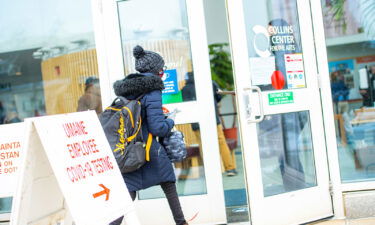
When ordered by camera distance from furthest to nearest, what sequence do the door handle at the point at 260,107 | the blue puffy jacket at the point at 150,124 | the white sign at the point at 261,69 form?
1. the white sign at the point at 261,69
2. the door handle at the point at 260,107
3. the blue puffy jacket at the point at 150,124

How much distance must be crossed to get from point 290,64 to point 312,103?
1.27 ft

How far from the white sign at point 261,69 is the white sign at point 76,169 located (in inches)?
59.9

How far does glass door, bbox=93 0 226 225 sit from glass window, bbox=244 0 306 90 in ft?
1.71

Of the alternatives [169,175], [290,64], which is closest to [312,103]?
[290,64]

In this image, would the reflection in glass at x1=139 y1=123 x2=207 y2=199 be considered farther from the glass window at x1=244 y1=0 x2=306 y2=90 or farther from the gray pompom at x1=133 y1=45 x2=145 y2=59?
the gray pompom at x1=133 y1=45 x2=145 y2=59

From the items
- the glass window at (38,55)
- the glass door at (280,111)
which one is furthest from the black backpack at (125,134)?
the glass window at (38,55)

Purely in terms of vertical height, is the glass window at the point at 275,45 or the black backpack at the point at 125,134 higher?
the glass window at the point at 275,45

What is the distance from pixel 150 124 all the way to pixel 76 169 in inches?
35.1

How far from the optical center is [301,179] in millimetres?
4750

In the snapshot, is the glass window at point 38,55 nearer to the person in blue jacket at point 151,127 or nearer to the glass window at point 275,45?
the person in blue jacket at point 151,127

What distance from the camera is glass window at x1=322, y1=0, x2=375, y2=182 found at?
195 inches

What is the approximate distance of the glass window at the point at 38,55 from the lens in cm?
573

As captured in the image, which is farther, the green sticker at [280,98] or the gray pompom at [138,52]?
the green sticker at [280,98]

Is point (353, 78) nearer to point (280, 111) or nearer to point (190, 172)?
point (280, 111)
